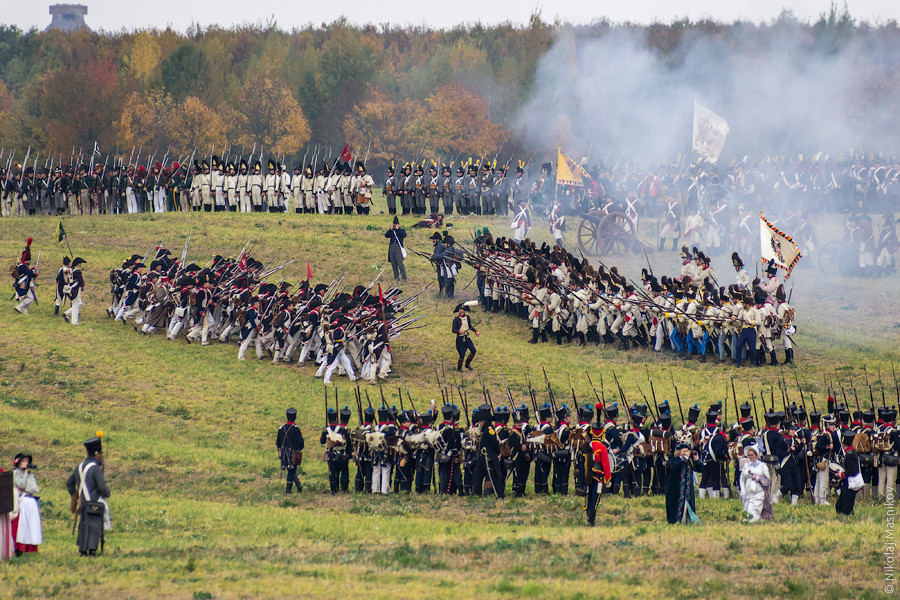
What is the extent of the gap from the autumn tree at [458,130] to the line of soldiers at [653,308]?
114 ft

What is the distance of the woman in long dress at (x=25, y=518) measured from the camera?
13398mm

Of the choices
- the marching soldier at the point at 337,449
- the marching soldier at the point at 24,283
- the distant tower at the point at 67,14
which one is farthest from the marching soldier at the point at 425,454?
the distant tower at the point at 67,14

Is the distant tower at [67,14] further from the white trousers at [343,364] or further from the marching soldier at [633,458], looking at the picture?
the marching soldier at [633,458]

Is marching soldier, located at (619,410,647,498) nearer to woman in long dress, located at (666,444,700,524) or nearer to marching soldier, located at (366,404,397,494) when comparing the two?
woman in long dress, located at (666,444,700,524)

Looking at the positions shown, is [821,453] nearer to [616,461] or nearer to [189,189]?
[616,461]

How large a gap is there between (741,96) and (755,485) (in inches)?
1692

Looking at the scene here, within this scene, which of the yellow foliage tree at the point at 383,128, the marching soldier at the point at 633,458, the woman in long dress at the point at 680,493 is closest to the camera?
the woman in long dress at the point at 680,493

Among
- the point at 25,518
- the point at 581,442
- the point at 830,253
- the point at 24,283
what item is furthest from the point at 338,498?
the point at 830,253

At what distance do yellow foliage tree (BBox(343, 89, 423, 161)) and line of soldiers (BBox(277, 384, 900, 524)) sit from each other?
4810 cm

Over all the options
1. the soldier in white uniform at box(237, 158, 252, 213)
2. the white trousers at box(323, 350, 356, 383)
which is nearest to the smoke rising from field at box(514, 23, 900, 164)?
the soldier in white uniform at box(237, 158, 252, 213)

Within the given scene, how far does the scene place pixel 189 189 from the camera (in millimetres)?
41812

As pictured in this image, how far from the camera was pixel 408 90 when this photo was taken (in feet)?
241

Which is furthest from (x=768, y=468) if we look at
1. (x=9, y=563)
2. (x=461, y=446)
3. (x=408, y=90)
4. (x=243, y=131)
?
(x=408, y=90)

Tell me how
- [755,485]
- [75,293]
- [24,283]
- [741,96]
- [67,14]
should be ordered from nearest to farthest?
[755,485]
[75,293]
[24,283]
[741,96]
[67,14]
